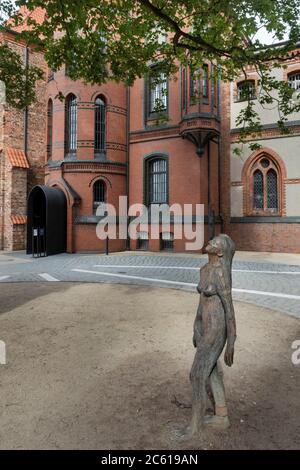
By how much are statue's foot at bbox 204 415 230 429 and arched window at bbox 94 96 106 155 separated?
54.0 ft

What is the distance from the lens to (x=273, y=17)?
21.1 feet

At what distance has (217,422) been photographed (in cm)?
266

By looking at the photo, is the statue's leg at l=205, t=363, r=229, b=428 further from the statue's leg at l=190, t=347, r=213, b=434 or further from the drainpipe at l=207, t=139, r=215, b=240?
the drainpipe at l=207, t=139, r=215, b=240

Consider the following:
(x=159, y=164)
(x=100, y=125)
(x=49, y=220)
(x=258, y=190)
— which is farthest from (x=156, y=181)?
(x=49, y=220)

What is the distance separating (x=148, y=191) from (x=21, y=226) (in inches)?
294

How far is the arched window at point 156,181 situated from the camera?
58.3ft

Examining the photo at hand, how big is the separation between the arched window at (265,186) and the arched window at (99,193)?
26.0 ft

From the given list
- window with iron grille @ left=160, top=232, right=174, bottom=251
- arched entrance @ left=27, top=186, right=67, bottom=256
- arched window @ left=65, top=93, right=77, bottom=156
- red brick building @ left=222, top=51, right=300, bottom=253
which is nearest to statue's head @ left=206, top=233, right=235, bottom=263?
arched entrance @ left=27, top=186, right=67, bottom=256

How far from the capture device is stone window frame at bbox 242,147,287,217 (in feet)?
54.4

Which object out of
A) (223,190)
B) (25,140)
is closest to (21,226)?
(25,140)

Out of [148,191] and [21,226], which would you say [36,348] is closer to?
[148,191]

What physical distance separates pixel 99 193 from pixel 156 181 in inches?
125

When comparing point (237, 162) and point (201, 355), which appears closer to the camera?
point (201, 355)
